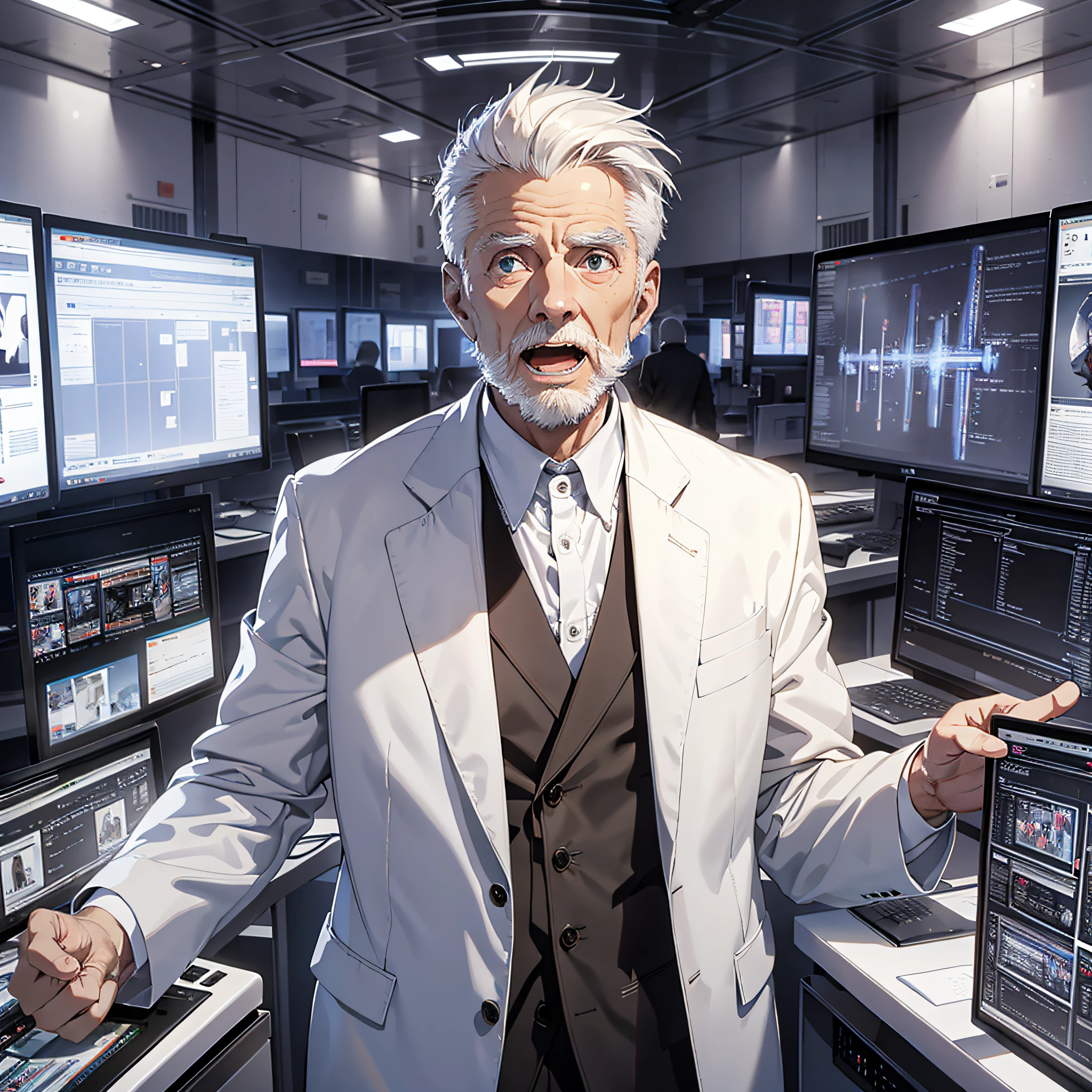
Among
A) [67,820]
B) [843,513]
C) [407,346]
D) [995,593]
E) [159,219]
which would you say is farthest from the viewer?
[407,346]

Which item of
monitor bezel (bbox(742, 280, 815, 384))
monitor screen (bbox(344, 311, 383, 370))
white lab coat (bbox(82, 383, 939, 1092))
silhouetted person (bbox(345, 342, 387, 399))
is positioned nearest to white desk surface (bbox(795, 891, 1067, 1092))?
white lab coat (bbox(82, 383, 939, 1092))

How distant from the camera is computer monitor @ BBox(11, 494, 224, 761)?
1.25 m

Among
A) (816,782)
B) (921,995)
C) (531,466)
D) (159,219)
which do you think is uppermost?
(159,219)

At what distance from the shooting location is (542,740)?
1.03m

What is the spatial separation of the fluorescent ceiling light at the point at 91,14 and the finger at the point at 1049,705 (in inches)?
225

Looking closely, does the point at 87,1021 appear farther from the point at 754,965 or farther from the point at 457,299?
the point at 457,299

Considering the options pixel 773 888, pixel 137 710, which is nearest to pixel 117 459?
pixel 137 710

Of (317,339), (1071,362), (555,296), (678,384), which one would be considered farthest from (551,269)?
(317,339)

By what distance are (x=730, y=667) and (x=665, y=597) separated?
113mm

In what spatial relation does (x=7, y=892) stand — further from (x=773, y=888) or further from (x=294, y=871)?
(x=773, y=888)

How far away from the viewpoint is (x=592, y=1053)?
99cm

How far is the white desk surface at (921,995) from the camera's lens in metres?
0.98

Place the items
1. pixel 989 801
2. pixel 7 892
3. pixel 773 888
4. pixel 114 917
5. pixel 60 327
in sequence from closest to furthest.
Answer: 1. pixel 114 917
2. pixel 989 801
3. pixel 7 892
4. pixel 60 327
5. pixel 773 888

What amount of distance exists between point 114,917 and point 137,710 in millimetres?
588
